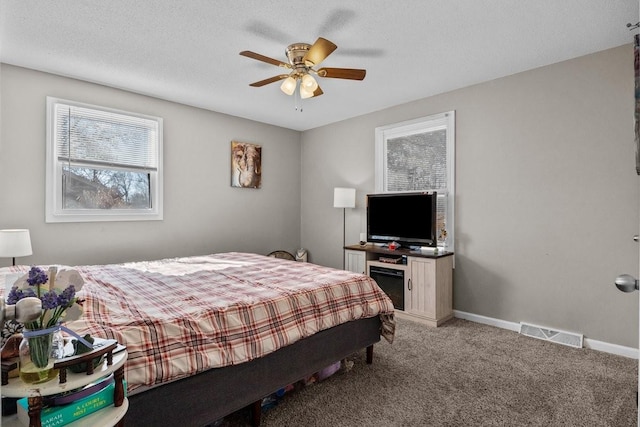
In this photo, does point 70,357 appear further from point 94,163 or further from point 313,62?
point 94,163

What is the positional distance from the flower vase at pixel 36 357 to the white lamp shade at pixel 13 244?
239 centimetres

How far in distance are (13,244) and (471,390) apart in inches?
144

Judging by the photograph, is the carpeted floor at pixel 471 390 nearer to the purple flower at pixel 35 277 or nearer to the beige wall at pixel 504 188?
the beige wall at pixel 504 188

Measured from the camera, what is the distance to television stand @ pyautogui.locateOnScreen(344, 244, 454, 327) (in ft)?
11.6

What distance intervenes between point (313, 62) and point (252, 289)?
5.75ft

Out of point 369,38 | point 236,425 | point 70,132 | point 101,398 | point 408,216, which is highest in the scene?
point 369,38

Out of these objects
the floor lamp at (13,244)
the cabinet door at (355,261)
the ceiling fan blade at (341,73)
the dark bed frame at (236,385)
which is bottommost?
the dark bed frame at (236,385)

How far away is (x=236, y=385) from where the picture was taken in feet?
5.89

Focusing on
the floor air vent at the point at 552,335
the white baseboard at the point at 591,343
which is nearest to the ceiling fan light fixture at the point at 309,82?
the white baseboard at the point at 591,343

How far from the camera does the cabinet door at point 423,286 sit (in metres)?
3.53

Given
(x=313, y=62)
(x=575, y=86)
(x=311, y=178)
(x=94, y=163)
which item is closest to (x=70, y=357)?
(x=313, y=62)

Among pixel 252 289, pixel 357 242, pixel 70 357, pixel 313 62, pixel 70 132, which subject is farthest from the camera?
pixel 357 242

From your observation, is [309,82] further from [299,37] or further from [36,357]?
[36,357]

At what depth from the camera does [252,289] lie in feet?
7.48
